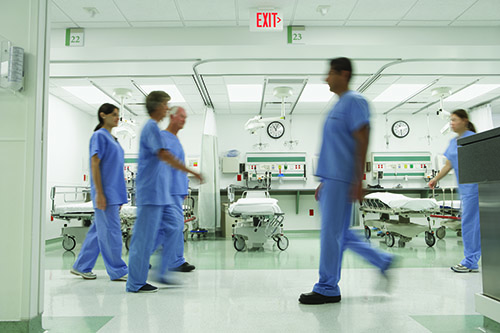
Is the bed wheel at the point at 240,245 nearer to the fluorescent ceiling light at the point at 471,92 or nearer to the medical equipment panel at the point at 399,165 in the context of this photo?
the medical equipment panel at the point at 399,165

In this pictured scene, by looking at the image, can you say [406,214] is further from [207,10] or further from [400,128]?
[400,128]

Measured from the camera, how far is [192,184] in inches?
358

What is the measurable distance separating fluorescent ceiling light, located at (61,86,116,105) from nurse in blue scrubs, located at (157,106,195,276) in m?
4.53

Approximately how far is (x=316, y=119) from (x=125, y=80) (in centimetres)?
502

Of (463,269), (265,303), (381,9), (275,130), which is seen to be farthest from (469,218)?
(275,130)

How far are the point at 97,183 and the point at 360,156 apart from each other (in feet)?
7.13

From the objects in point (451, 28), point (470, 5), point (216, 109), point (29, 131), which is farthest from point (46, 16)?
point (216, 109)

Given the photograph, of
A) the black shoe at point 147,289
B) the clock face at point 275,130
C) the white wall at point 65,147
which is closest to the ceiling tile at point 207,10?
the black shoe at point 147,289

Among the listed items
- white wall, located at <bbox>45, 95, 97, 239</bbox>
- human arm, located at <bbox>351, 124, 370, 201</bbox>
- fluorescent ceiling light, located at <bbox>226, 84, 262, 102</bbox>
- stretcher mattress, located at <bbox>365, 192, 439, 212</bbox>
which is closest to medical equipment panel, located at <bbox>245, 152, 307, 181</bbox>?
fluorescent ceiling light, located at <bbox>226, 84, 262, 102</bbox>

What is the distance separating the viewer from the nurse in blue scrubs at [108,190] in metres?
3.09

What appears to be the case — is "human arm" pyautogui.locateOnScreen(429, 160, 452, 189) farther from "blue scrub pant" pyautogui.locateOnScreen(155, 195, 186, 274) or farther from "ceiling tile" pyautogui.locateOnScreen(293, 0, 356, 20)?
"blue scrub pant" pyautogui.locateOnScreen(155, 195, 186, 274)

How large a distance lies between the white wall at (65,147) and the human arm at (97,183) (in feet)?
15.1

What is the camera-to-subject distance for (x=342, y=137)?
7.79 ft

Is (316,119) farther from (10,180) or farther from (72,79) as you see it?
(10,180)
